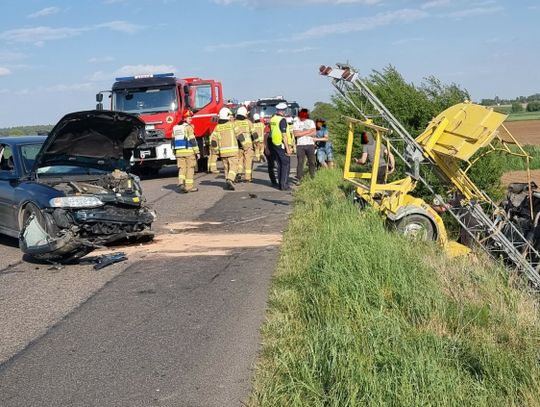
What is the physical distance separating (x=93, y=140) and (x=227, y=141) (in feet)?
21.5

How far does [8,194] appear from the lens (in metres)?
9.39

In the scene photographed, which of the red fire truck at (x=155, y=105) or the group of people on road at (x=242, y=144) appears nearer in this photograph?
the group of people on road at (x=242, y=144)

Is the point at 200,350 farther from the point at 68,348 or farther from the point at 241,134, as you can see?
the point at 241,134

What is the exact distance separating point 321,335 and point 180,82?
53.0 ft

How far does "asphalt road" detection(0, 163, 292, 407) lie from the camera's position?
4535 mm

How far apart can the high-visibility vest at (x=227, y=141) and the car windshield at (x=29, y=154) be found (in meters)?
6.54

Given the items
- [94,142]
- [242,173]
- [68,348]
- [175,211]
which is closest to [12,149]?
[94,142]

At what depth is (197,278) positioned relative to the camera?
7641mm

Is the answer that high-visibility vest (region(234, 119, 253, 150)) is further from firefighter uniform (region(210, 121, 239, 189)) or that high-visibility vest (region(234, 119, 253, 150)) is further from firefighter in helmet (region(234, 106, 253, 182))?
firefighter uniform (region(210, 121, 239, 189))

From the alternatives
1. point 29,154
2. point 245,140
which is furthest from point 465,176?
point 245,140

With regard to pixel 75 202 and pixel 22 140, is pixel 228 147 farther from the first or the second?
pixel 75 202

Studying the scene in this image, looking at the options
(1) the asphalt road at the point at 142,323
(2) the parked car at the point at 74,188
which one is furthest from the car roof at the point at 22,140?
(1) the asphalt road at the point at 142,323

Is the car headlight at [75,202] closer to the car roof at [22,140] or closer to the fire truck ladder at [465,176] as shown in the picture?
the car roof at [22,140]

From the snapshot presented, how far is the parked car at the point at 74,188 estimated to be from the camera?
8.55m
